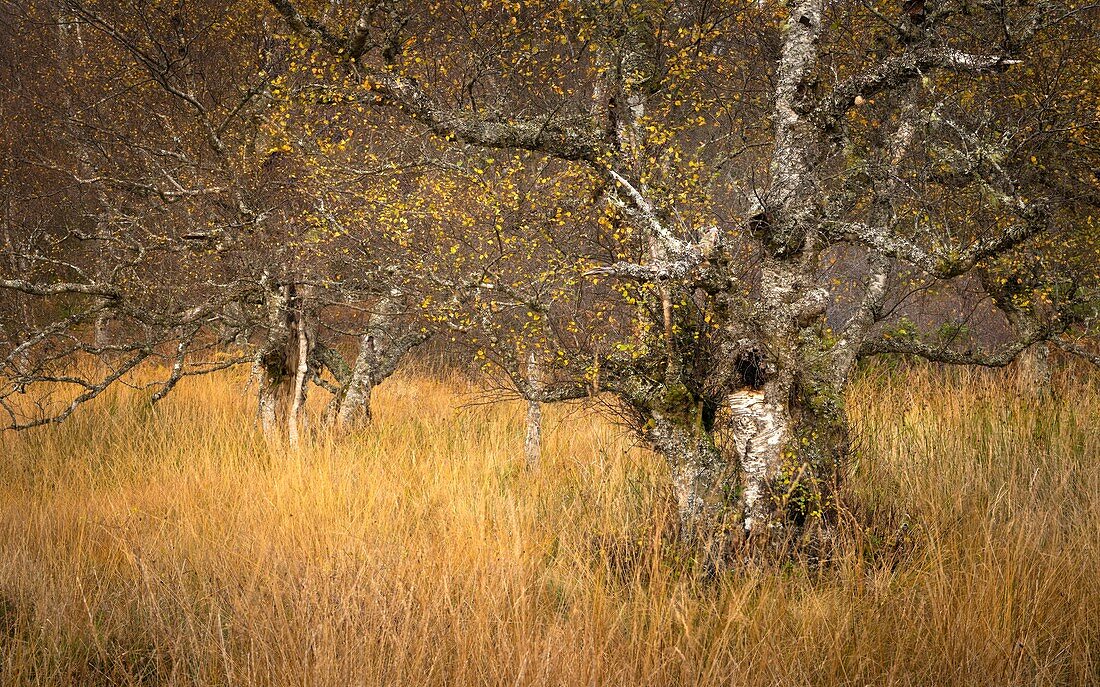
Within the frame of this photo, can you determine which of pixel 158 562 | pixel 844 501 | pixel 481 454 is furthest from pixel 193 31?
pixel 844 501

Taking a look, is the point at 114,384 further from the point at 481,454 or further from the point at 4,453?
the point at 481,454

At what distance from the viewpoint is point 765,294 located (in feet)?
15.7

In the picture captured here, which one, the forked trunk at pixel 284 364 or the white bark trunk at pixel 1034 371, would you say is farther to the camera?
the white bark trunk at pixel 1034 371

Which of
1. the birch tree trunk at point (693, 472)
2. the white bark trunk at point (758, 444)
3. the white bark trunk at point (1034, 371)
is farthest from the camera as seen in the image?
the white bark trunk at point (1034, 371)

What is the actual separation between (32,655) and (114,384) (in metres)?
7.39

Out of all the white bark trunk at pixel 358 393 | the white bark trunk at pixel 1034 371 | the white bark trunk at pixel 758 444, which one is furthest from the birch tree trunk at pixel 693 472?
the white bark trunk at pixel 1034 371

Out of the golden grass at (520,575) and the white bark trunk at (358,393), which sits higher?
the white bark trunk at (358,393)

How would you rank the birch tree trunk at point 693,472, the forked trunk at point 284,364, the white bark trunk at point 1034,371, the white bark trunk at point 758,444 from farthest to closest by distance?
the white bark trunk at point 1034,371, the forked trunk at point 284,364, the birch tree trunk at point 693,472, the white bark trunk at point 758,444

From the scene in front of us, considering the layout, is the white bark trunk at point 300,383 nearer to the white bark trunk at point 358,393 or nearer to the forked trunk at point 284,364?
the forked trunk at point 284,364

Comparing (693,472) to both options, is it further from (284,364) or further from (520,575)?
(284,364)

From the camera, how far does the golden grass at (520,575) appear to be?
3.70 m

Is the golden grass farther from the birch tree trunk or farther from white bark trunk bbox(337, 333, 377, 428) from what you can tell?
white bark trunk bbox(337, 333, 377, 428)

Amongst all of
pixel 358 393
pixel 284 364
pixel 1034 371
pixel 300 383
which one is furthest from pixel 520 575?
pixel 1034 371

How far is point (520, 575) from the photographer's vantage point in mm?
4410
